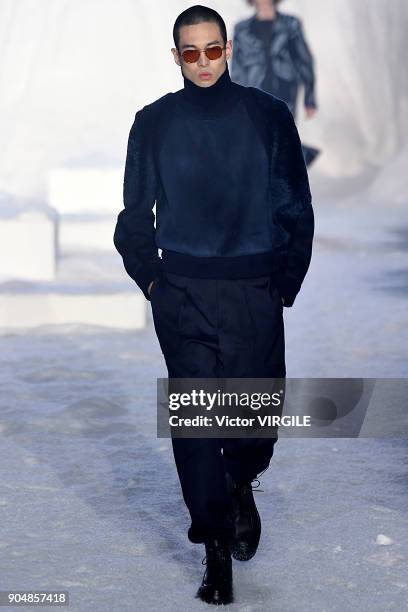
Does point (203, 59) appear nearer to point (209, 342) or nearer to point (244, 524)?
point (209, 342)

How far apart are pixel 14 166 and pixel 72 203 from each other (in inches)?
176

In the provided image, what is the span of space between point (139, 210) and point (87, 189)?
8.41 meters

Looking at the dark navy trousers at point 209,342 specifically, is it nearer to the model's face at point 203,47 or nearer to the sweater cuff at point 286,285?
the sweater cuff at point 286,285

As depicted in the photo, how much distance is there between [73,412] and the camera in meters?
5.52

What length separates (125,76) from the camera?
17.0 m

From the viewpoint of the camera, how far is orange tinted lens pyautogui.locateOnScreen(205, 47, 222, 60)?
3.35 meters

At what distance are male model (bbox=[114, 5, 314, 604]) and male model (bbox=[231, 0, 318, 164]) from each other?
5.75 metres

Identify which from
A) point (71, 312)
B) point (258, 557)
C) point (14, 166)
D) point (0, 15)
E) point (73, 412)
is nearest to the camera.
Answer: point (258, 557)

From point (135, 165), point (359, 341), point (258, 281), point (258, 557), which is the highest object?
point (135, 165)

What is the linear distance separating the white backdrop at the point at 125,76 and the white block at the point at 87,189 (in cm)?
391

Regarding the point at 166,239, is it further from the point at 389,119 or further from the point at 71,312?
the point at 389,119

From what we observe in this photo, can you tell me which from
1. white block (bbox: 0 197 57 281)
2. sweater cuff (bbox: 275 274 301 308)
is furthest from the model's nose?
white block (bbox: 0 197 57 281)

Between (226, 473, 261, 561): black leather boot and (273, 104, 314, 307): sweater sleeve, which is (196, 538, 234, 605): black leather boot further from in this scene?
(273, 104, 314, 307): sweater sleeve

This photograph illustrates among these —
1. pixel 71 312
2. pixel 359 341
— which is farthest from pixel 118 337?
pixel 359 341
